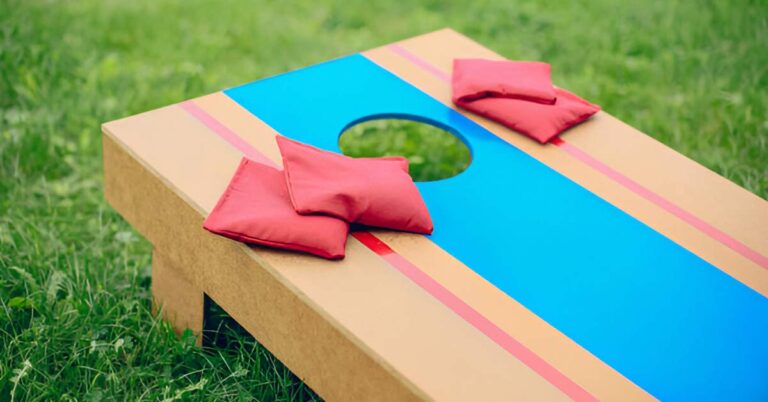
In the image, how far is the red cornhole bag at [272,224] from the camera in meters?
1.80

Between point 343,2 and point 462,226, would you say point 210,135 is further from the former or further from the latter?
point 343,2

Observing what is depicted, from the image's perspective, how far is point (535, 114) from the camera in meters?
2.31

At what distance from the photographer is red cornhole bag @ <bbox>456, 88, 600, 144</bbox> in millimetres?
2291

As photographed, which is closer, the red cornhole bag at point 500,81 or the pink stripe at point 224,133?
the pink stripe at point 224,133

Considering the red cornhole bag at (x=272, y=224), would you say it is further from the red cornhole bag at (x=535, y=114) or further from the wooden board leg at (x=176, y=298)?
the red cornhole bag at (x=535, y=114)

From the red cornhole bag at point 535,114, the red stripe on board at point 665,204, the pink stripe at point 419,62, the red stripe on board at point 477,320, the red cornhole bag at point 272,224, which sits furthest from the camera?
the pink stripe at point 419,62

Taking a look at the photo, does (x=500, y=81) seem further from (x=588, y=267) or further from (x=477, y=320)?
(x=477, y=320)

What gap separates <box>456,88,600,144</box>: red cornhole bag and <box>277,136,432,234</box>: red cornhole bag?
0.44 meters

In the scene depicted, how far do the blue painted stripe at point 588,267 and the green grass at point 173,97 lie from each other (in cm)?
55

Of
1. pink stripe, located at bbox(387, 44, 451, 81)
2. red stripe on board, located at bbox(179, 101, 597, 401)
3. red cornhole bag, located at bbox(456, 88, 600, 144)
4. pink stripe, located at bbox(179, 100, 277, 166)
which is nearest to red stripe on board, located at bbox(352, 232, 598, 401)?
red stripe on board, located at bbox(179, 101, 597, 401)

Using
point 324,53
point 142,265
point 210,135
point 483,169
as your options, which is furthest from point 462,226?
point 324,53

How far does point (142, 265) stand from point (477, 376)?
1222 mm

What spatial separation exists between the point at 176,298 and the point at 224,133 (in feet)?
1.33

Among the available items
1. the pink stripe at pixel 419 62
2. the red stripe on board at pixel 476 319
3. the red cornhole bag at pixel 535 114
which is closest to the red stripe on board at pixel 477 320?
the red stripe on board at pixel 476 319
